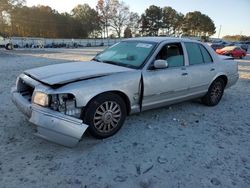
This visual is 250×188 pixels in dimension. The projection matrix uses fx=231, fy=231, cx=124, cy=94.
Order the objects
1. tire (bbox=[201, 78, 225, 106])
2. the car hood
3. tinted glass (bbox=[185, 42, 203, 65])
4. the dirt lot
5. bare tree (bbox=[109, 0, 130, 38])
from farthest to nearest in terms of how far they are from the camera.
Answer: bare tree (bbox=[109, 0, 130, 38]) → tire (bbox=[201, 78, 225, 106]) → tinted glass (bbox=[185, 42, 203, 65]) → the car hood → the dirt lot

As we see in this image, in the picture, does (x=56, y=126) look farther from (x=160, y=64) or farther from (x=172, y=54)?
(x=172, y=54)

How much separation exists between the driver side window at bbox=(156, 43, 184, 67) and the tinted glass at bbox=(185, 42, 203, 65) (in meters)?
0.24

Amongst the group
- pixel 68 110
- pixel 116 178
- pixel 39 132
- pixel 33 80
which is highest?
pixel 33 80

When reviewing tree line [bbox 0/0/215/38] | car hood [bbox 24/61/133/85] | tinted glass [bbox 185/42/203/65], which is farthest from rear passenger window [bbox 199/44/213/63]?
tree line [bbox 0/0/215/38]

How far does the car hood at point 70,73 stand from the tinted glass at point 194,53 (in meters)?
1.60

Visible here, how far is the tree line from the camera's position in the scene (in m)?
54.2

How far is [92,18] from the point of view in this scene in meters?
68.7

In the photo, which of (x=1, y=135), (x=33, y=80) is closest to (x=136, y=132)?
(x=33, y=80)

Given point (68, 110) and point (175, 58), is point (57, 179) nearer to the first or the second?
point (68, 110)

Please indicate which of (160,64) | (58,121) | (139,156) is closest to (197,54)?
(160,64)

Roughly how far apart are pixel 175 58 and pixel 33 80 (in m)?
2.64

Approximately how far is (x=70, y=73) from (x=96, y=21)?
71.2 meters

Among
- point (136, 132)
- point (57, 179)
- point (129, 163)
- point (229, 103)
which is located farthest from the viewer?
point (229, 103)

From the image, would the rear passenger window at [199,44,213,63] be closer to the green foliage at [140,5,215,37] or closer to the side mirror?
the side mirror
